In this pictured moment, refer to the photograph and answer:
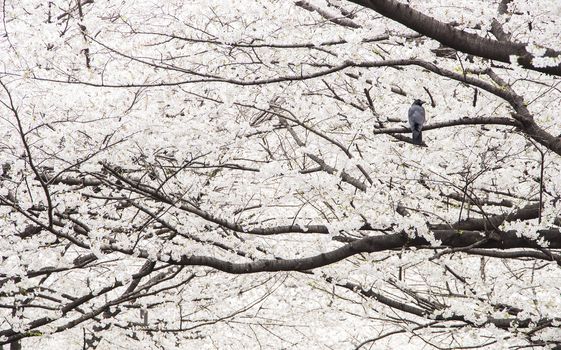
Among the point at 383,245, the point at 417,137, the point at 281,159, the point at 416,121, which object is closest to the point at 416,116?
the point at 416,121

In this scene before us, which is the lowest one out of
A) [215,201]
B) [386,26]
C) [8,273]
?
[8,273]

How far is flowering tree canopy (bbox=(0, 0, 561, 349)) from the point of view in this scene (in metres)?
4.00

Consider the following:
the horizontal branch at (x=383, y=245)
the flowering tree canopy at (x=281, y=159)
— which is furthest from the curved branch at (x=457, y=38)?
the horizontal branch at (x=383, y=245)

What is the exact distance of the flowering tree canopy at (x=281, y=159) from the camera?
13.1ft

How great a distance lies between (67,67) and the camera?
6.37 metres

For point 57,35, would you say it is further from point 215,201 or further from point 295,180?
point 295,180

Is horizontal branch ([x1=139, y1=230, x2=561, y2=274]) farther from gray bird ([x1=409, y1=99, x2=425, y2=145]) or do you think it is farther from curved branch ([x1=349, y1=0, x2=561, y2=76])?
curved branch ([x1=349, y1=0, x2=561, y2=76])

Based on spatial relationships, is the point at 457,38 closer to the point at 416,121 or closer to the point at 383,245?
the point at 383,245

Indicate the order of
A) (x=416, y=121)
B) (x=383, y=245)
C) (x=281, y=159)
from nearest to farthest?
(x=383, y=245)
(x=416, y=121)
(x=281, y=159)

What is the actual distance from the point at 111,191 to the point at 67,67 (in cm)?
161

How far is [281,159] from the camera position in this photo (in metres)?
6.20

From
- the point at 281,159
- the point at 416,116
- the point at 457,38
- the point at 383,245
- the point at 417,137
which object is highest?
the point at 281,159

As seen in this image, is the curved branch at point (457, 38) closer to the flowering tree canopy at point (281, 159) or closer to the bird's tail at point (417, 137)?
the flowering tree canopy at point (281, 159)

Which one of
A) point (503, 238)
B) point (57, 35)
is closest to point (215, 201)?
point (57, 35)
